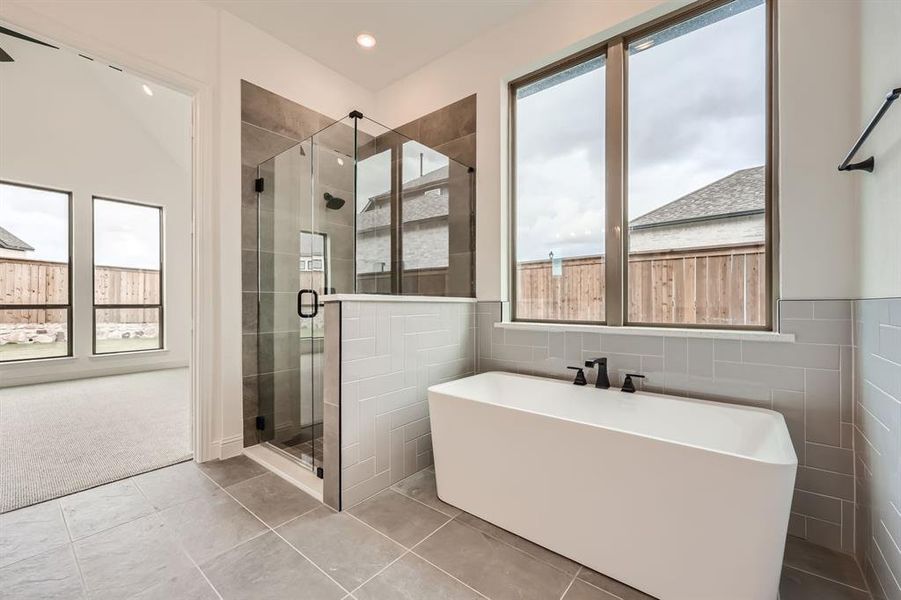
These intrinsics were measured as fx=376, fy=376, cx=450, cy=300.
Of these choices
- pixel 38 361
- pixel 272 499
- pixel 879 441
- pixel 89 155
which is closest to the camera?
pixel 879 441

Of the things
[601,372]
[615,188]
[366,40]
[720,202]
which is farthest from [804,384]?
[366,40]

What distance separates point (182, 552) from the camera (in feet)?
4.91

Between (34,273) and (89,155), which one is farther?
(89,155)

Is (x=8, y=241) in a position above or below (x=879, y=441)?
above

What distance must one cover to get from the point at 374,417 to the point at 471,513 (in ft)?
2.18

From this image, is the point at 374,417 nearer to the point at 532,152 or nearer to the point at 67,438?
the point at 532,152

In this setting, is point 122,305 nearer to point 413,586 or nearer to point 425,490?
point 425,490

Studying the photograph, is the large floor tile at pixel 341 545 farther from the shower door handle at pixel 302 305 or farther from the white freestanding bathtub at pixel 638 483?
the shower door handle at pixel 302 305

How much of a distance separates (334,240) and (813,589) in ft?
8.92

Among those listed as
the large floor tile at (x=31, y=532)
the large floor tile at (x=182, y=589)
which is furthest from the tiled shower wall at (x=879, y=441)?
the large floor tile at (x=31, y=532)

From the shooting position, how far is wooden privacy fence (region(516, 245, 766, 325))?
1.86m

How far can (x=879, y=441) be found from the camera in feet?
4.11

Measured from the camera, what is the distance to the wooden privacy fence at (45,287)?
4547 millimetres

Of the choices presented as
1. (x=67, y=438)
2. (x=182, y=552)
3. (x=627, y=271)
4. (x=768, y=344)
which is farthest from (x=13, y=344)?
(x=768, y=344)
